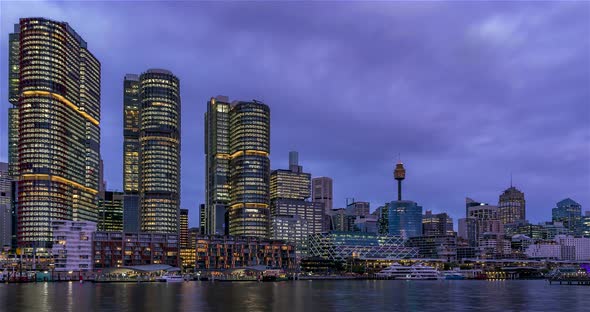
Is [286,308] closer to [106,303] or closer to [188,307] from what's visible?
[188,307]

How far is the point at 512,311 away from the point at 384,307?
21.9 meters

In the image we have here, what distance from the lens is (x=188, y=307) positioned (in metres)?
120

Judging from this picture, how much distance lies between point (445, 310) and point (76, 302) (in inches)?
2709

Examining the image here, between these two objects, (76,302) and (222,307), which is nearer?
(222,307)

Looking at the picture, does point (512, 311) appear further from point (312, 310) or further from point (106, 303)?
point (106, 303)

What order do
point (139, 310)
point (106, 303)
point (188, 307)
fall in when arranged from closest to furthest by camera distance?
point (139, 310), point (188, 307), point (106, 303)

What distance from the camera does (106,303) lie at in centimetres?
12938

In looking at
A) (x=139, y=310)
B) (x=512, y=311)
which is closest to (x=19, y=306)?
(x=139, y=310)

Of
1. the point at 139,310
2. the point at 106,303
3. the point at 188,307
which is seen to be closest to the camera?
the point at 139,310

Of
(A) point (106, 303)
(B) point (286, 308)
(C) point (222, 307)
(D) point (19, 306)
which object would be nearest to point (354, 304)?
(B) point (286, 308)

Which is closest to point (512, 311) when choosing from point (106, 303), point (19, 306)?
point (106, 303)

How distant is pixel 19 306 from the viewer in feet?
394

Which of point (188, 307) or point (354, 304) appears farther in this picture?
point (354, 304)

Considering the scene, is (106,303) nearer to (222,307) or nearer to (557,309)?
(222,307)
